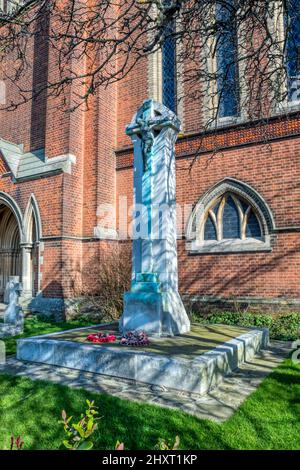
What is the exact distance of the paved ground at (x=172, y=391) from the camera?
12.1 ft

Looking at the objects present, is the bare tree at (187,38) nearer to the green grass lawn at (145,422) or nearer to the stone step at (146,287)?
the stone step at (146,287)

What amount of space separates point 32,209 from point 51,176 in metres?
1.30

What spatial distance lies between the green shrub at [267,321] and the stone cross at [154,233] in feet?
8.76

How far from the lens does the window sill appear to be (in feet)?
30.4

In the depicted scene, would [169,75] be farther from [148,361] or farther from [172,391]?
[172,391]

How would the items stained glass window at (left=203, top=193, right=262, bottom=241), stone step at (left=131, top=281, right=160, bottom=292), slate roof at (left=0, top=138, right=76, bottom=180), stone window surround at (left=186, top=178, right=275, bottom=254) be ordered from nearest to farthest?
stone step at (left=131, top=281, right=160, bottom=292) < stone window surround at (left=186, top=178, right=275, bottom=254) < stained glass window at (left=203, top=193, right=262, bottom=241) < slate roof at (left=0, top=138, right=76, bottom=180)

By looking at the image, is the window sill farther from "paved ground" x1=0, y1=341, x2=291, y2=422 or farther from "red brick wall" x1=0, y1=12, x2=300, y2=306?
"paved ground" x1=0, y1=341, x2=291, y2=422

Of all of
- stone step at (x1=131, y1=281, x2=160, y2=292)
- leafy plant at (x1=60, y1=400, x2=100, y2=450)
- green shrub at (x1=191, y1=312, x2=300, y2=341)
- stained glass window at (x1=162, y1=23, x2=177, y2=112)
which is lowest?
green shrub at (x1=191, y1=312, x2=300, y2=341)

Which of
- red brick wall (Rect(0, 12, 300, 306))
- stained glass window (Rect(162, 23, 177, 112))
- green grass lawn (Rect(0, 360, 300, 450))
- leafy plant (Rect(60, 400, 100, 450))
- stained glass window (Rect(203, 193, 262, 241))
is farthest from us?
stained glass window (Rect(162, 23, 177, 112))

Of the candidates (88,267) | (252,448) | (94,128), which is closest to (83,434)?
(252,448)

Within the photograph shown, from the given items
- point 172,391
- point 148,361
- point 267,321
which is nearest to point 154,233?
point 148,361

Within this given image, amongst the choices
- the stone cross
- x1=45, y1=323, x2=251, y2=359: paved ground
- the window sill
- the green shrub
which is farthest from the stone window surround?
→ the stone cross

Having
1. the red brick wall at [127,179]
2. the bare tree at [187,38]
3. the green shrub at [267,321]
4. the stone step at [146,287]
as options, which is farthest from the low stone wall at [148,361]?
the red brick wall at [127,179]
